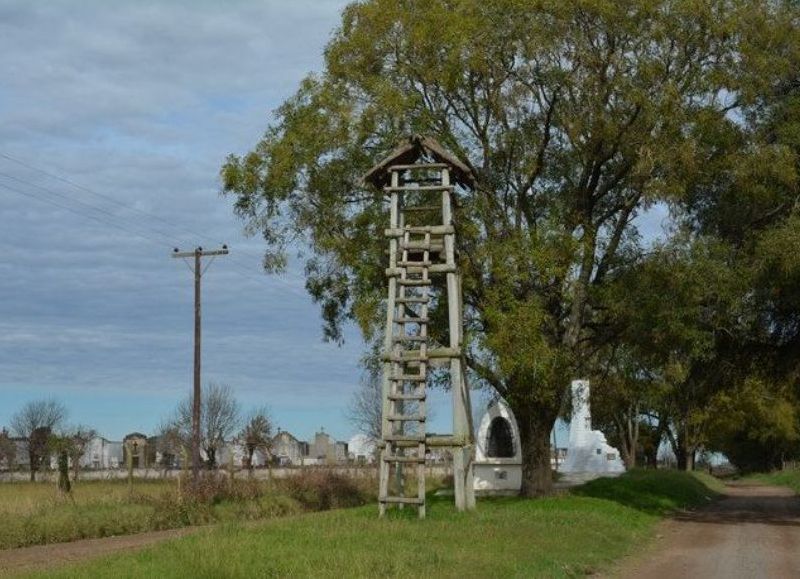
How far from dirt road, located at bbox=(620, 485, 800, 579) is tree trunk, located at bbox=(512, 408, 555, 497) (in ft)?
11.3

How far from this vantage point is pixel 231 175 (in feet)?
94.5

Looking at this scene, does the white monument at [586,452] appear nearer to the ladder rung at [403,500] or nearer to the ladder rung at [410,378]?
the ladder rung at [410,378]

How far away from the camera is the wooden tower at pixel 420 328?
22062 mm

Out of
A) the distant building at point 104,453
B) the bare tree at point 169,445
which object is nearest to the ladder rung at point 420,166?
the bare tree at point 169,445

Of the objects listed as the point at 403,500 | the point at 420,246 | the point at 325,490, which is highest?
the point at 420,246

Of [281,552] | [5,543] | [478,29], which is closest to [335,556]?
[281,552]

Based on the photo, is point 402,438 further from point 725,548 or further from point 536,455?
point 536,455

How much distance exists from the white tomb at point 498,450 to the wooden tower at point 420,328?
48.4 ft

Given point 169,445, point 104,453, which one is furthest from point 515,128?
point 104,453

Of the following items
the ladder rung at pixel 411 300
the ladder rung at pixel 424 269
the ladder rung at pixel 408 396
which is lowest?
the ladder rung at pixel 408 396

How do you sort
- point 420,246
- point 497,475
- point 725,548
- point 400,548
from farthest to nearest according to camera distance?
point 497,475
point 420,246
point 725,548
point 400,548

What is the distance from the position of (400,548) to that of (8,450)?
277 ft

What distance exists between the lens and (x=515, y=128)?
95.4 feet

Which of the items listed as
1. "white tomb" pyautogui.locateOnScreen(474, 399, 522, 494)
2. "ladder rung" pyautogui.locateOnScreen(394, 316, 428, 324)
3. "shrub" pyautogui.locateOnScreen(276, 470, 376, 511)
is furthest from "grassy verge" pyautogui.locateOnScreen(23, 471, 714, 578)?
"white tomb" pyautogui.locateOnScreen(474, 399, 522, 494)
